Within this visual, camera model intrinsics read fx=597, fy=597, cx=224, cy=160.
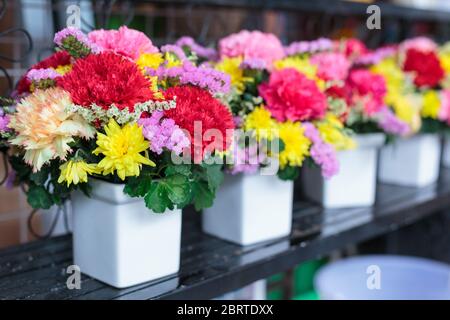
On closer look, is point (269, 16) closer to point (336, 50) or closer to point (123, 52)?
point (336, 50)

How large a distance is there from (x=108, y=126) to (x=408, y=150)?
3.20 ft

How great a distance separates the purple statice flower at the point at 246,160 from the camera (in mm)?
955

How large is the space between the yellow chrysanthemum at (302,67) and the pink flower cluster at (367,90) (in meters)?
0.12

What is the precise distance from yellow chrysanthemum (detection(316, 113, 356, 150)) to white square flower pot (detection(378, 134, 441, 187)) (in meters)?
0.45

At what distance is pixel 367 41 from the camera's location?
6.79 ft

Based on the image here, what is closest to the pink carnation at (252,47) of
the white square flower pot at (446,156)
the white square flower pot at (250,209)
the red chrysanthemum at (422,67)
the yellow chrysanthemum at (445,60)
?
the white square flower pot at (250,209)

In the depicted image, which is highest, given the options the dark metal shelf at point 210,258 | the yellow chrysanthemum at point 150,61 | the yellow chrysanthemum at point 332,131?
the yellow chrysanthemum at point 150,61

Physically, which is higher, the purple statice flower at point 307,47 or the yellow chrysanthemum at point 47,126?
the purple statice flower at point 307,47

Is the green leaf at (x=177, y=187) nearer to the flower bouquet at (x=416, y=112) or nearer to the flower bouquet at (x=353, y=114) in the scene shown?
the flower bouquet at (x=353, y=114)

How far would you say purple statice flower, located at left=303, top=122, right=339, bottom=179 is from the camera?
1003 mm

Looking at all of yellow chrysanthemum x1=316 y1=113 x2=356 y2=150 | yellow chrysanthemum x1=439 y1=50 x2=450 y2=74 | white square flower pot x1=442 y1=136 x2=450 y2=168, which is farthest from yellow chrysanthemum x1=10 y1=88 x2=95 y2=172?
white square flower pot x1=442 y1=136 x2=450 y2=168

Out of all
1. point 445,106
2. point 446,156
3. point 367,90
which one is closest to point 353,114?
point 367,90
